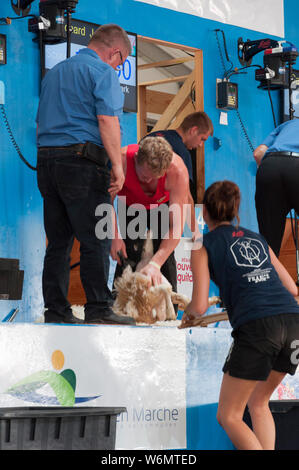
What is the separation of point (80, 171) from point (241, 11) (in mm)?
4236

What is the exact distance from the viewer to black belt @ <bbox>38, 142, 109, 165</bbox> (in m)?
3.42

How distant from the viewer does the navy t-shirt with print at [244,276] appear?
2.84 m

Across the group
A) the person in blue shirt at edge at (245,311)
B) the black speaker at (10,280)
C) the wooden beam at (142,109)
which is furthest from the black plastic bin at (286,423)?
the wooden beam at (142,109)

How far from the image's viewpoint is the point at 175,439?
11.1ft

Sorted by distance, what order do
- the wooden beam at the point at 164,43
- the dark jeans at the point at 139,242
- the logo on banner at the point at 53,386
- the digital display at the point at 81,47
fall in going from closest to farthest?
1. the logo on banner at the point at 53,386
2. the dark jeans at the point at 139,242
3. the digital display at the point at 81,47
4. the wooden beam at the point at 164,43

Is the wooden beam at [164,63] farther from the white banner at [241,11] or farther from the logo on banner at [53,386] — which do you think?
the logo on banner at [53,386]

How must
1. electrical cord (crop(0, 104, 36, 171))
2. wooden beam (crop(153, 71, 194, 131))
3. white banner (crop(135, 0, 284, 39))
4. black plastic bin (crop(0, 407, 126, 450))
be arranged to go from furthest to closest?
wooden beam (crop(153, 71, 194, 131)) → white banner (crop(135, 0, 284, 39)) → electrical cord (crop(0, 104, 36, 171)) → black plastic bin (crop(0, 407, 126, 450))

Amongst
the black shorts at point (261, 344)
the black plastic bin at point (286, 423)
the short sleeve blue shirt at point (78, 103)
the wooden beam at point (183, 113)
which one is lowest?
the black plastic bin at point (286, 423)

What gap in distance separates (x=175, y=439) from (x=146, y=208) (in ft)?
4.70

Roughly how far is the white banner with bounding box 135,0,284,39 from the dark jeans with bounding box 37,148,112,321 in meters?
3.33

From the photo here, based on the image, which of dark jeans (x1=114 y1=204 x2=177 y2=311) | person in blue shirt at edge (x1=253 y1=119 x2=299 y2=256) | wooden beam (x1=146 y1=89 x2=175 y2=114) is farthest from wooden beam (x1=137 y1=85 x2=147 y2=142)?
person in blue shirt at edge (x1=253 y1=119 x2=299 y2=256)

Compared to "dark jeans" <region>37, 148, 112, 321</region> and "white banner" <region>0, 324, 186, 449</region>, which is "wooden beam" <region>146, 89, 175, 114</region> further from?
"white banner" <region>0, 324, 186, 449</region>

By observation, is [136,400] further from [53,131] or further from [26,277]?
[26,277]

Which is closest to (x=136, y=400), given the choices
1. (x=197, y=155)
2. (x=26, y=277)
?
Answer: (x=26, y=277)
